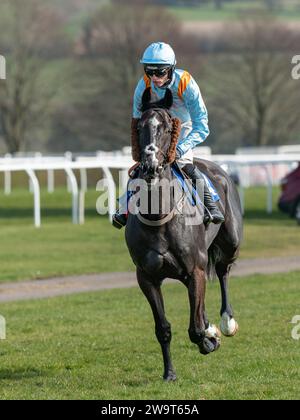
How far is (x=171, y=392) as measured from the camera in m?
7.12

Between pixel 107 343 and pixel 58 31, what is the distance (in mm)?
50085

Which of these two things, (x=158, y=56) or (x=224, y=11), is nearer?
(x=158, y=56)

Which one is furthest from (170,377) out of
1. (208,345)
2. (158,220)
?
(158,220)

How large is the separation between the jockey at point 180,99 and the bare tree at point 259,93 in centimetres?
4519

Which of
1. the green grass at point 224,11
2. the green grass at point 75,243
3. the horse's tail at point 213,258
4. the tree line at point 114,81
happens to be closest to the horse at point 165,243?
the horse's tail at point 213,258

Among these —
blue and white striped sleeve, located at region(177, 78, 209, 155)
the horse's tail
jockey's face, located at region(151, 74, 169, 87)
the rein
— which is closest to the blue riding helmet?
jockey's face, located at region(151, 74, 169, 87)

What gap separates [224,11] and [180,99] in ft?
226

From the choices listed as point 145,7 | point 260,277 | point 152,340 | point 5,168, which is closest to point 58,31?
point 145,7

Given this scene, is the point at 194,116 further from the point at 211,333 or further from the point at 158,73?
the point at 211,333

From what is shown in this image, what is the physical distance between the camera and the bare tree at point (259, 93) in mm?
53250

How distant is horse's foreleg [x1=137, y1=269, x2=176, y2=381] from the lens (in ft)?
25.2

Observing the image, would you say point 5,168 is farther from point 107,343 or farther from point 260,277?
point 107,343

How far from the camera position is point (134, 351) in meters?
9.05

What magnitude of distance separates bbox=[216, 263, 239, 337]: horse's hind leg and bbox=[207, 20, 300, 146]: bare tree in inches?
1734
